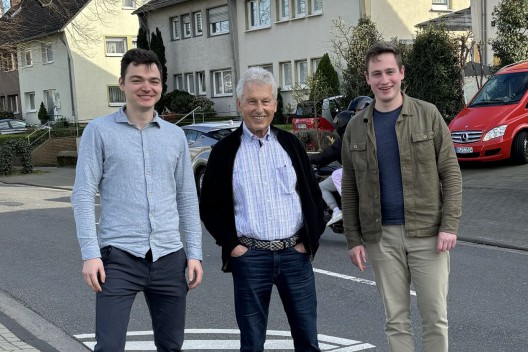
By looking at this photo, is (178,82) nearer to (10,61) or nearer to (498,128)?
(10,61)

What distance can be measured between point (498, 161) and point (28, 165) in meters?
16.6

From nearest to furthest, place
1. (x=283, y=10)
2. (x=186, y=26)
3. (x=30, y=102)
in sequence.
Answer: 1. (x=283, y=10)
2. (x=186, y=26)
3. (x=30, y=102)

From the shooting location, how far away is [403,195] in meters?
4.12

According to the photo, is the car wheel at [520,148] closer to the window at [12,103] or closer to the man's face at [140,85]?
the man's face at [140,85]

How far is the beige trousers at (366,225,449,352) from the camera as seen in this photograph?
4.18 m

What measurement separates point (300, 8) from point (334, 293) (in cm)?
2733

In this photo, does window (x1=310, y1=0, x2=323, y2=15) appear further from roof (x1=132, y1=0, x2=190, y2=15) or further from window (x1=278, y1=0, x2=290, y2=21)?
roof (x1=132, y1=0, x2=190, y2=15)

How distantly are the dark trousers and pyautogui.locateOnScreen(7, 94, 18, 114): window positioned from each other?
53.5 m

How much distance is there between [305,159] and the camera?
4098 millimetres

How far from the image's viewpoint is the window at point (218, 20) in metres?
38.1

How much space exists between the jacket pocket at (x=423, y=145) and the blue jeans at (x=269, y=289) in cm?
79

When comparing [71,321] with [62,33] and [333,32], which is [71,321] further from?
[62,33]

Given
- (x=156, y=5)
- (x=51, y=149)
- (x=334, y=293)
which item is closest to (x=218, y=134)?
(x=334, y=293)

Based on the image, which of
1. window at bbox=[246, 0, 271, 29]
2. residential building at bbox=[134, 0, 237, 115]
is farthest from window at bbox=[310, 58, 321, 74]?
residential building at bbox=[134, 0, 237, 115]
